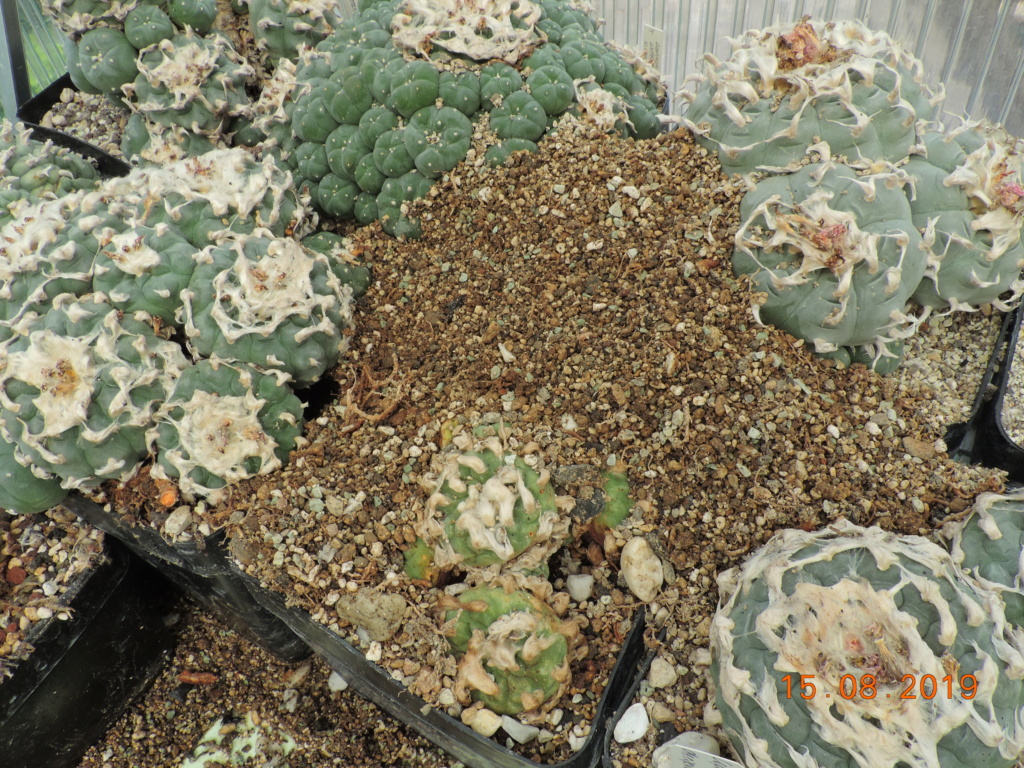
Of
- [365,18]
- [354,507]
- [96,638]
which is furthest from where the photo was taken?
[365,18]

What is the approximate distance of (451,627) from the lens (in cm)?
178

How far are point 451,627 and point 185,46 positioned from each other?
275 centimetres

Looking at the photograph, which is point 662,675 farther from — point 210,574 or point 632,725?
point 210,574

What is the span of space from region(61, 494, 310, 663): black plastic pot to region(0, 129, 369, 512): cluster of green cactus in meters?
0.15

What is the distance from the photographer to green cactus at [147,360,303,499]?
6.38 feet

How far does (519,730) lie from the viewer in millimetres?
1731

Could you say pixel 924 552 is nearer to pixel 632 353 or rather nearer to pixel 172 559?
pixel 632 353

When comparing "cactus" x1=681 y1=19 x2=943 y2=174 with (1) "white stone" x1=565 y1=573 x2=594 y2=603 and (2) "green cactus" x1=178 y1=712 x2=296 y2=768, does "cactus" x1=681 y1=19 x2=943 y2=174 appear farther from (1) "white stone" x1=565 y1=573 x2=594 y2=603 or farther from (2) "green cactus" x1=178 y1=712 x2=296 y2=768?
(2) "green cactus" x1=178 y1=712 x2=296 y2=768

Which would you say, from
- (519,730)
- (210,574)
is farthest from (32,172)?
(519,730)

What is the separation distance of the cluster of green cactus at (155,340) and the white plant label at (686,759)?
1.34 m

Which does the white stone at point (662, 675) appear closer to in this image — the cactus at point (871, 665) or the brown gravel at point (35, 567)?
the cactus at point (871, 665)

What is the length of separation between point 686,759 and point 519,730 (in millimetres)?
431

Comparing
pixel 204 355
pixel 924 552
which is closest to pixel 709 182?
pixel 924 552
